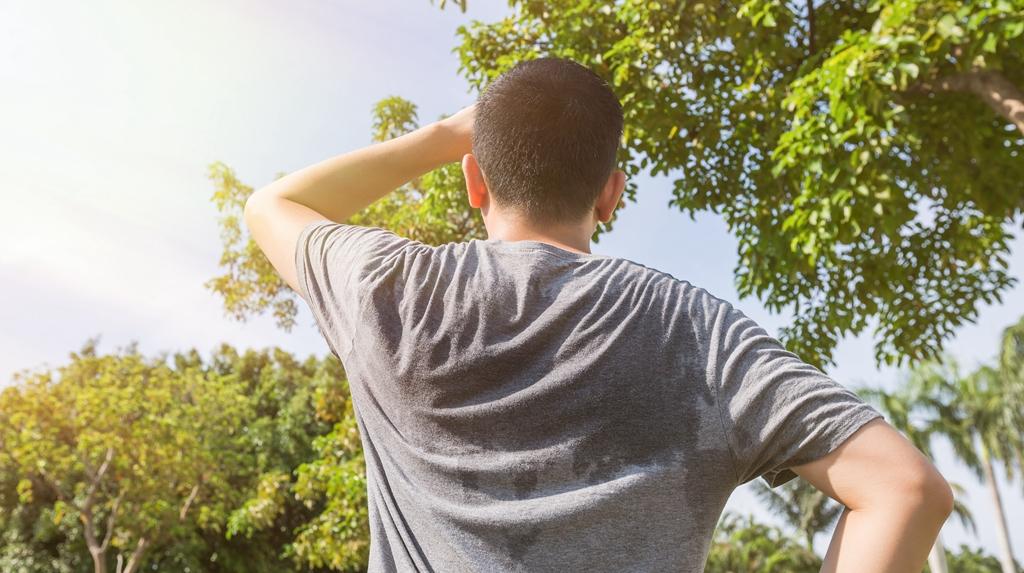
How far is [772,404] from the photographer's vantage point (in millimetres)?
1067

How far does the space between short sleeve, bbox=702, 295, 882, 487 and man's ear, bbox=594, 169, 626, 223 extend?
0.33 metres

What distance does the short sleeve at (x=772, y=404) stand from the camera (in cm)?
105

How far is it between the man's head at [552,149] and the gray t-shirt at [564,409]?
10 centimetres

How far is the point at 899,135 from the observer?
780 cm

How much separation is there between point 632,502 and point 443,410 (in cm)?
30

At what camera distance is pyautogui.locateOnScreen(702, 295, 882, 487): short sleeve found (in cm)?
105

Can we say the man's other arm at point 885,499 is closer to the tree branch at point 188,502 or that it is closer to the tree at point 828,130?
the tree at point 828,130

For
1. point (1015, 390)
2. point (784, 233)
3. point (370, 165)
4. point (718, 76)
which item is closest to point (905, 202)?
point (784, 233)

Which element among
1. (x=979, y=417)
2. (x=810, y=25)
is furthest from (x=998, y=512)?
(x=810, y=25)

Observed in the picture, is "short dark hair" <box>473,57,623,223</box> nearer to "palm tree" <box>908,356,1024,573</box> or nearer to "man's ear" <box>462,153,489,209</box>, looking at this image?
"man's ear" <box>462,153,489,209</box>

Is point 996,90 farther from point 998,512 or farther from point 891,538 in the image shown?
point 998,512

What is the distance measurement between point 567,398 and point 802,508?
107ft

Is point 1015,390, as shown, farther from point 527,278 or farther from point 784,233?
point 527,278

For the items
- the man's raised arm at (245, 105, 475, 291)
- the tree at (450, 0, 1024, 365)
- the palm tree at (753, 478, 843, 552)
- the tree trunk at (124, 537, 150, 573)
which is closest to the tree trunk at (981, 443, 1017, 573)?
the palm tree at (753, 478, 843, 552)
